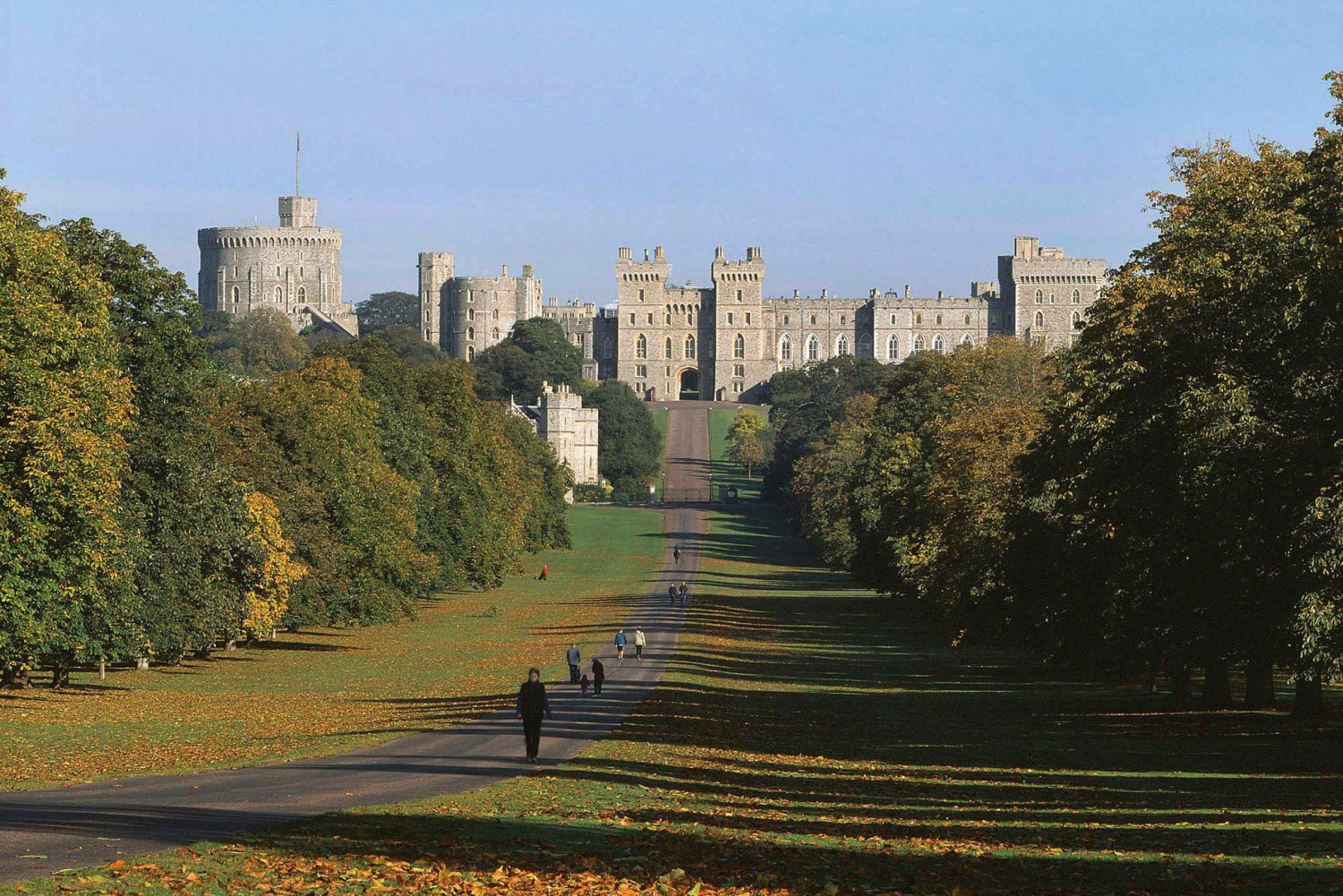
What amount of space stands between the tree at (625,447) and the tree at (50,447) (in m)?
112

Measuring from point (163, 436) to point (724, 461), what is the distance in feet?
413

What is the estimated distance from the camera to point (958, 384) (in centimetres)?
6278

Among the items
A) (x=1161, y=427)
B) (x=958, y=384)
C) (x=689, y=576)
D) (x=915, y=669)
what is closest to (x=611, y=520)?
(x=689, y=576)

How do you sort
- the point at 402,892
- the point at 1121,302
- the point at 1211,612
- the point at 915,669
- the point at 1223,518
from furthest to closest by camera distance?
the point at 915,669
the point at 1121,302
the point at 1211,612
the point at 1223,518
the point at 402,892

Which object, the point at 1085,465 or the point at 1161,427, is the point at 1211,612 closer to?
the point at 1161,427

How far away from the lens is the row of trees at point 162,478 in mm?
29047

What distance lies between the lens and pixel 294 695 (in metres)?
35.3

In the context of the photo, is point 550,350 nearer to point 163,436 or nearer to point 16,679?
point 163,436

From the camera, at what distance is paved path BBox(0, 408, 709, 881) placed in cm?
1215

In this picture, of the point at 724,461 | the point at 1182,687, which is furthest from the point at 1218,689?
the point at 724,461


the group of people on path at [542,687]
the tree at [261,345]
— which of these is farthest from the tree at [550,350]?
the group of people on path at [542,687]

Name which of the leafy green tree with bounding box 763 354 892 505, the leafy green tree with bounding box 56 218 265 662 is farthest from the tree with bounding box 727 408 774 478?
the leafy green tree with bounding box 56 218 265 662

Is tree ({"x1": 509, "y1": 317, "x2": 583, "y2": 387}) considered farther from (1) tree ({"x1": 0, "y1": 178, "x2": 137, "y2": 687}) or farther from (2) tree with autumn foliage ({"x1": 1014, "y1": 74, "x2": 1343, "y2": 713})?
(2) tree with autumn foliage ({"x1": 1014, "y1": 74, "x2": 1343, "y2": 713})

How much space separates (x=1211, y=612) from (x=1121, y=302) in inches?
330
